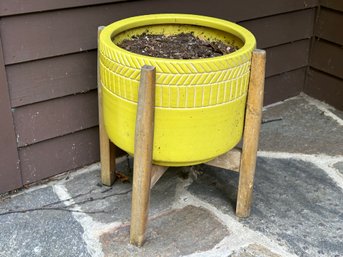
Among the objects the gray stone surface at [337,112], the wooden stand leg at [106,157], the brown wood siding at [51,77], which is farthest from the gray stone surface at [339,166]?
the brown wood siding at [51,77]

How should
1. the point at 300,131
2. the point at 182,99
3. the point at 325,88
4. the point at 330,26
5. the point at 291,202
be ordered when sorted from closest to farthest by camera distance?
1. the point at 182,99
2. the point at 291,202
3. the point at 300,131
4. the point at 330,26
5. the point at 325,88

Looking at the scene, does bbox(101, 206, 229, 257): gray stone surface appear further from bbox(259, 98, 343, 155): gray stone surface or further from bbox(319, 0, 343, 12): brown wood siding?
bbox(319, 0, 343, 12): brown wood siding

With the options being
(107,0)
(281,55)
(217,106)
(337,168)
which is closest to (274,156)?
(337,168)

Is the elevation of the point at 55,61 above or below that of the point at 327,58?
above

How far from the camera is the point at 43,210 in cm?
199

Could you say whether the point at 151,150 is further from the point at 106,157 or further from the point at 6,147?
the point at 6,147

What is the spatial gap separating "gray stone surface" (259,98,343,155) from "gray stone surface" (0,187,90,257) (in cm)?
105

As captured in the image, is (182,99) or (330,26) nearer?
(182,99)

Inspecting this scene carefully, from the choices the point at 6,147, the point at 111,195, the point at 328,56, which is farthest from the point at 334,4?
the point at 6,147

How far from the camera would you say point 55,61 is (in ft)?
6.52

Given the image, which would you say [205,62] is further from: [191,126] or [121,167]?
[121,167]

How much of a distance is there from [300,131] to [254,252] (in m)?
1.03

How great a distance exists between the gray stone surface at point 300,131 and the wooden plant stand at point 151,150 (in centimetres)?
61

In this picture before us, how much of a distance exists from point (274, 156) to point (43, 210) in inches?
42.9
